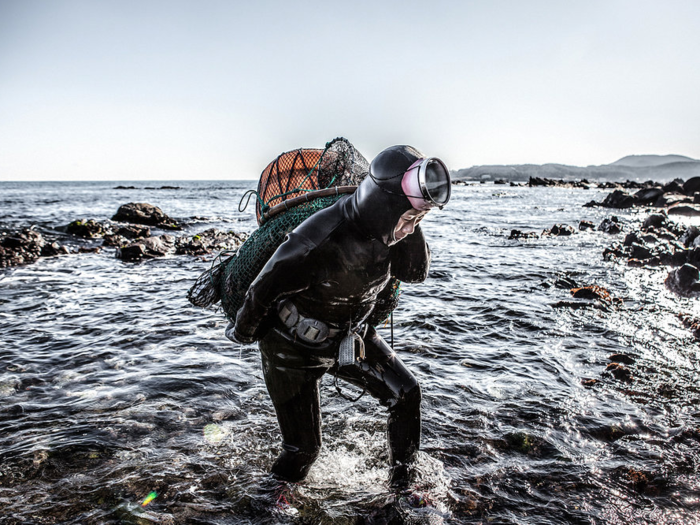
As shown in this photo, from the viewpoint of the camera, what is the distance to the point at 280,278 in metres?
2.71

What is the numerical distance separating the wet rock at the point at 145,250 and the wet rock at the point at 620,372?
13.2 meters

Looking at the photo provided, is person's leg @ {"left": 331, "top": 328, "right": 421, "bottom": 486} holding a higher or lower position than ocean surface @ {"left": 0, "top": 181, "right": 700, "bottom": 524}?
higher

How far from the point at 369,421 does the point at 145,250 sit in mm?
12194

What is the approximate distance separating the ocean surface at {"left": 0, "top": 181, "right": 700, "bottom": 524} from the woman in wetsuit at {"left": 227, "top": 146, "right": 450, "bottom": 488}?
2.14ft

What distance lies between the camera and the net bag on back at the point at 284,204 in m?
3.10

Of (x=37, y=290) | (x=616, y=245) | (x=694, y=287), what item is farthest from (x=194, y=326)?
(x=616, y=245)

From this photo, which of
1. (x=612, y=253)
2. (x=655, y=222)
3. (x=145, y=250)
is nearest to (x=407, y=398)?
(x=145, y=250)

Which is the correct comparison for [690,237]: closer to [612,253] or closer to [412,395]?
[612,253]

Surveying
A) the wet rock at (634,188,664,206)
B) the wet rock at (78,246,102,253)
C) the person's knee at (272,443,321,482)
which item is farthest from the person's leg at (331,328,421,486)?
the wet rock at (634,188,664,206)

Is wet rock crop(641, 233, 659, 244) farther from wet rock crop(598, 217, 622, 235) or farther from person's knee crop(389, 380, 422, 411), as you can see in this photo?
person's knee crop(389, 380, 422, 411)

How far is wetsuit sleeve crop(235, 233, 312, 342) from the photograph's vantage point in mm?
2686

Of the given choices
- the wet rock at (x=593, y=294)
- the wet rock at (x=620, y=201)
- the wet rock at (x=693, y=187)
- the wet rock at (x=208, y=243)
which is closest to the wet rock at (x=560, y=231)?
the wet rock at (x=593, y=294)

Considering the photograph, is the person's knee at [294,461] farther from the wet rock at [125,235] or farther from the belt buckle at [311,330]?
the wet rock at [125,235]

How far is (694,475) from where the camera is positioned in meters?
3.75
